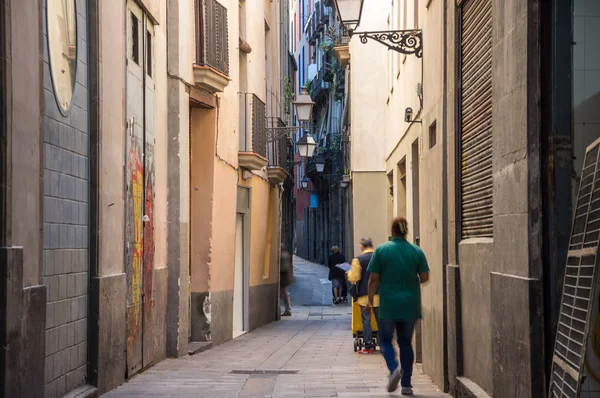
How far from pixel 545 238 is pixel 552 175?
42 cm

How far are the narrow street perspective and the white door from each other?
232 cm

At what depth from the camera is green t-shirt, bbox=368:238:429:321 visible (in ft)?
33.6

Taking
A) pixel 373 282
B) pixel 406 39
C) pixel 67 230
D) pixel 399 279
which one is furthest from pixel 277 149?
pixel 67 230

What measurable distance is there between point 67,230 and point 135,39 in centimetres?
419

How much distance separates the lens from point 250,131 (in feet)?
72.8

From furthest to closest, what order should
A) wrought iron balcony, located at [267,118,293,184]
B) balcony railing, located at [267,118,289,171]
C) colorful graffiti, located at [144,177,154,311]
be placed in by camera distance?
balcony railing, located at [267,118,289,171] < wrought iron balcony, located at [267,118,293,184] < colorful graffiti, located at [144,177,154,311]

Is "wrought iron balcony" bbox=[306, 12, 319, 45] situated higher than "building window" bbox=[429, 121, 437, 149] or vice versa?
"wrought iron balcony" bbox=[306, 12, 319, 45]

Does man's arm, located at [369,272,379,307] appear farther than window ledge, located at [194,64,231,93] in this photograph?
No

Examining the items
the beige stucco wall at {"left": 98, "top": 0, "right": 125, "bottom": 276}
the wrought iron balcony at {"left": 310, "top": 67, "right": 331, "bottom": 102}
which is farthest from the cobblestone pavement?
the wrought iron balcony at {"left": 310, "top": 67, "right": 331, "bottom": 102}

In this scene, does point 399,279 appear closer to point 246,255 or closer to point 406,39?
point 406,39

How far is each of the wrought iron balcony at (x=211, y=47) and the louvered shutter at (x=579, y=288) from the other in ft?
37.1

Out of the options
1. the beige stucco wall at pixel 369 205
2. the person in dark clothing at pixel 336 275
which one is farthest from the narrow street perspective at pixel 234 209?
the person in dark clothing at pixel 336 275

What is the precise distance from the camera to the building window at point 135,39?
1270 cm

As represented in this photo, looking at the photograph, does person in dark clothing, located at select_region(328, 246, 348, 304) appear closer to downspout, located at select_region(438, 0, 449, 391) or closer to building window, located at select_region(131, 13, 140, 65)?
building window, located at select_region(131, 13, 140, 65)
